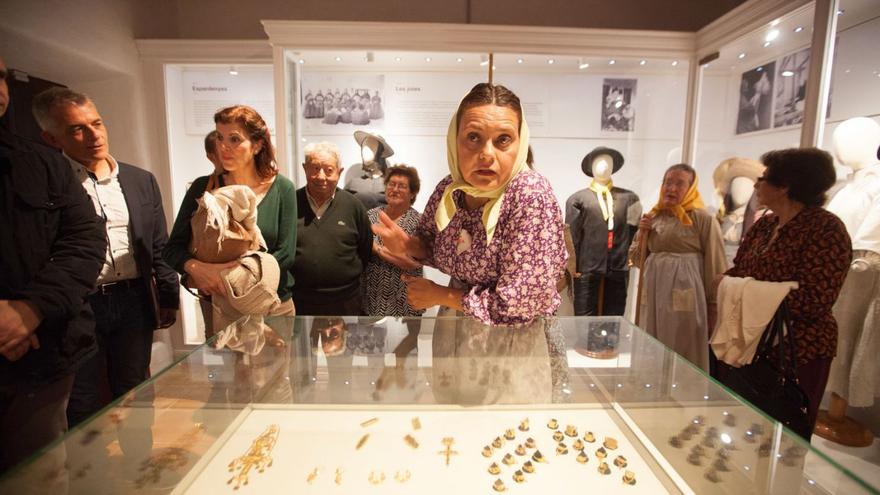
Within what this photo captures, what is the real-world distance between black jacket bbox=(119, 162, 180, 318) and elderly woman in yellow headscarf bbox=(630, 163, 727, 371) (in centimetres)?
319

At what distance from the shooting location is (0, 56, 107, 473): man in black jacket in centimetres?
138

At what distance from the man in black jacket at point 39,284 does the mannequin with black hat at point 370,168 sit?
6.99 feet

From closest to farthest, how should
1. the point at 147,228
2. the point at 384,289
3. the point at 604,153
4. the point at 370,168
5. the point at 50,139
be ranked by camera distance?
the point at 50,139, the point at 147,228, the point at 384,289, the point at 370,168, the point at 604,153

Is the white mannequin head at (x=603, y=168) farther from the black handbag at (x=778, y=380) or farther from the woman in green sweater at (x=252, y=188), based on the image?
the woman in green sweater at (x=252, y=188)

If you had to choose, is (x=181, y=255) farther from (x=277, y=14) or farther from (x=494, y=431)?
(x=277, y=14)

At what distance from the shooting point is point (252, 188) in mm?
2023

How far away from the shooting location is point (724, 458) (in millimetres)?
1117

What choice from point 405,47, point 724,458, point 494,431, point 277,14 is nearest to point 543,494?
point 494,431

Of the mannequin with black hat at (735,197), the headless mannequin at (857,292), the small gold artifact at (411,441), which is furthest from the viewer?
the mannequin with black hat at (735,197)

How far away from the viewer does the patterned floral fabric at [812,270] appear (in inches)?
76.5

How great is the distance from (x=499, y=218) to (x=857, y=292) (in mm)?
2478

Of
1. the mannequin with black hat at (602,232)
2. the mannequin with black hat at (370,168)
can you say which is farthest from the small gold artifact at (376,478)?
the mannequin with black hat at (602,232)

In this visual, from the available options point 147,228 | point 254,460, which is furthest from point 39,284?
point 254,460

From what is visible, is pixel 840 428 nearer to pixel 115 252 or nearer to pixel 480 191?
pixel 480 191
